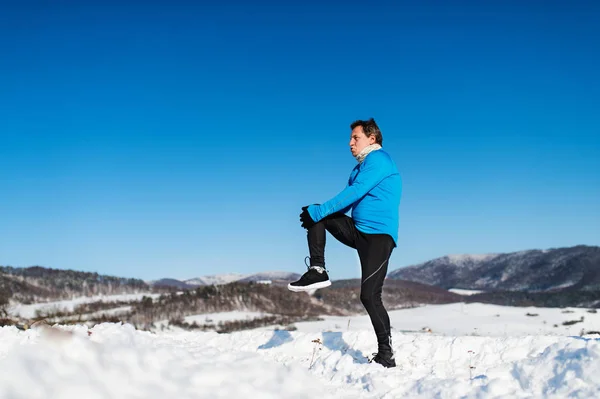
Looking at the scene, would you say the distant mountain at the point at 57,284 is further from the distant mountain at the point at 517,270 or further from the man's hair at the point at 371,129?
the distant mountain at the point at 517,270

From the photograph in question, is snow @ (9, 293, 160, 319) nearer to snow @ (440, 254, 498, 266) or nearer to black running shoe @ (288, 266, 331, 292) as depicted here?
black running shoe @ (288, 266, 331, 292)

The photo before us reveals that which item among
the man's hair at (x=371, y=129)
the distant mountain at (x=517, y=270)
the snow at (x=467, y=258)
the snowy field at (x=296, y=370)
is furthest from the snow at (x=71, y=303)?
the snow at (x=467, y=258)

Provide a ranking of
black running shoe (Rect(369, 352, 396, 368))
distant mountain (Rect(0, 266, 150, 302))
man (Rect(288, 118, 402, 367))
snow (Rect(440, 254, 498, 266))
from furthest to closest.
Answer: snow (Rect(440, 254, 498, 266)) < distant mountain (Rect(0, 266, 150, 302)) < man (Rect(288, 118, 402, 367)) < black running shoe (Rect(369, 352, 396, 368))

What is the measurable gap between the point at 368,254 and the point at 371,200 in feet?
2.05

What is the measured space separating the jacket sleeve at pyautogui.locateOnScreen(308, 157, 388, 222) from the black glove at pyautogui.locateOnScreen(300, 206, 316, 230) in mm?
99

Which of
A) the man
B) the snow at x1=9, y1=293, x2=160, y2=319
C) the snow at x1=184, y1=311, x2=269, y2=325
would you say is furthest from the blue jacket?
the snow at x1=9, y1=293, x2=160, y2=319

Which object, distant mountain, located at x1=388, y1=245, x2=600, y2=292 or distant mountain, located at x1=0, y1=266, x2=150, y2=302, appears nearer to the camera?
distant mountain, located at x1=0, y1=266, x2=150, y2=302

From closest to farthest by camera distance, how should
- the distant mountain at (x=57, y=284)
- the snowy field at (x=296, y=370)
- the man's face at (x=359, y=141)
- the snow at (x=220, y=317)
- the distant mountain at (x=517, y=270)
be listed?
the snowy field at (x=296, y=370), the man's face at (x=359, y=141), the snow at (x=220, y=317), the distant mountain at (x=57, y=284), the distant mountain at (x=517, y=270)

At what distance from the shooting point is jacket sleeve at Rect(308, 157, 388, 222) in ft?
18.7

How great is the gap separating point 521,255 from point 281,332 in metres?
94.5

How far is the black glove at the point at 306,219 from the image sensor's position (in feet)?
19.5

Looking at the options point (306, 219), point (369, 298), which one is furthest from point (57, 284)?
point (369, 298)

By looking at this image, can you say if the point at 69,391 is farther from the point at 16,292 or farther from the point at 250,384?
the point at 16,292

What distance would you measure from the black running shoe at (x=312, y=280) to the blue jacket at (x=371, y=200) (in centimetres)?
60
